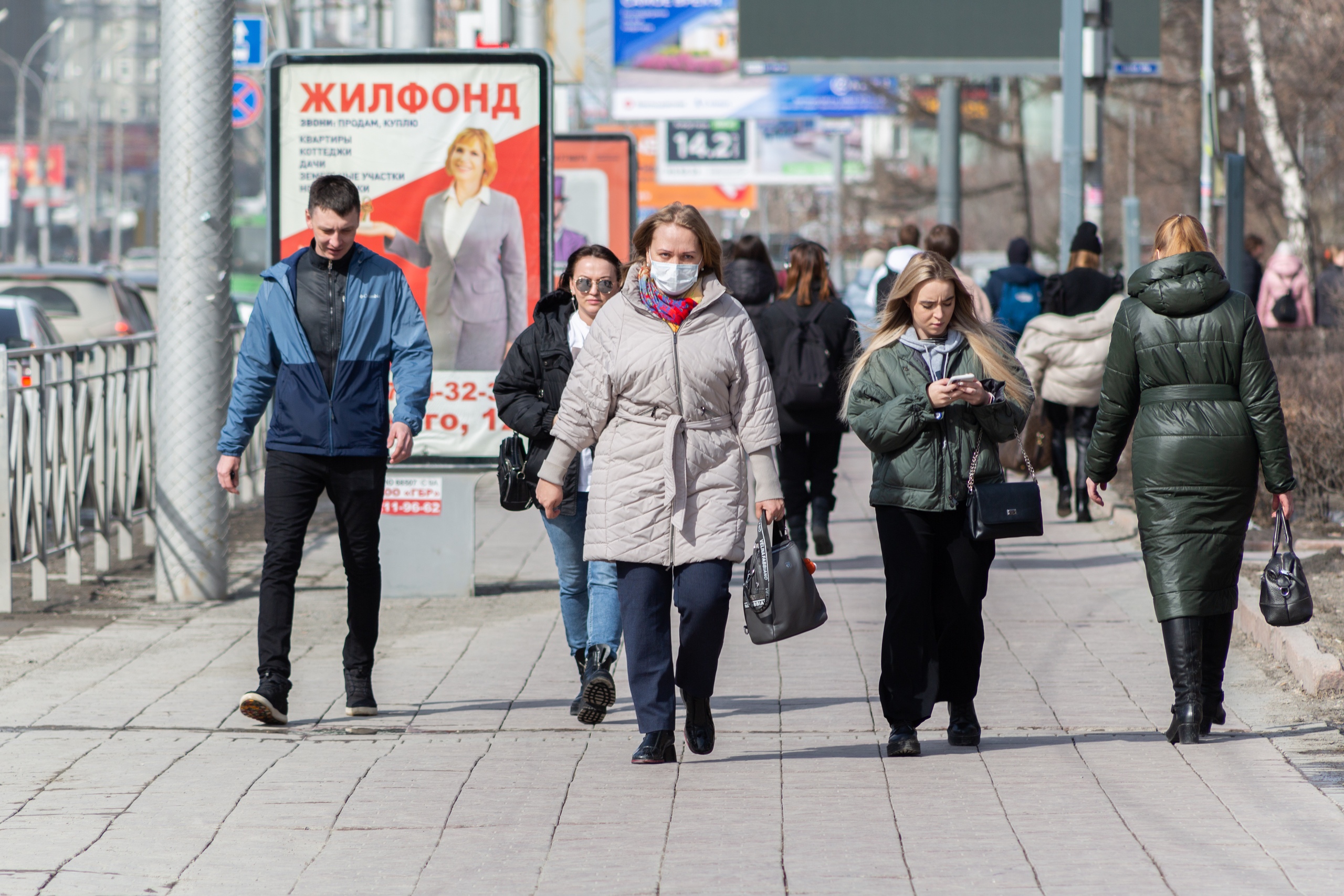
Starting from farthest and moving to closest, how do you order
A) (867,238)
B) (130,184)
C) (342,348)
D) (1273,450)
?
(130,184), (867,238), (342,348), (1273,450)

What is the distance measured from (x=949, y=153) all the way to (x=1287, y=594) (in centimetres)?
2155

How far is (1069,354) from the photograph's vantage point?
39.0 feet

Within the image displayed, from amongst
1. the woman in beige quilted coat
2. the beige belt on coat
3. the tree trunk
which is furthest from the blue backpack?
the tree trunk

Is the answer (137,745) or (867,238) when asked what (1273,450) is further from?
(867,238)

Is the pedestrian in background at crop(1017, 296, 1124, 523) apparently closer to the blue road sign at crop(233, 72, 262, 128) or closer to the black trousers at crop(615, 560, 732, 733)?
the black trousers at crop(615, 560, 732, 733)

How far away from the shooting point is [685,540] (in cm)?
585

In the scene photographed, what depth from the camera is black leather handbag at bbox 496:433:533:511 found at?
6.83 metres

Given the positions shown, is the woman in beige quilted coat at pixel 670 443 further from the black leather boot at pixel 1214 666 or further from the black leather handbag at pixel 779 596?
the black leather boot at pixel 1214 666

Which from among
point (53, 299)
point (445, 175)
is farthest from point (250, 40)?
point (445, 175)

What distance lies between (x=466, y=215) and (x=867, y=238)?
40.5 meters

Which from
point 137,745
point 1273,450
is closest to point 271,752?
point 137,745

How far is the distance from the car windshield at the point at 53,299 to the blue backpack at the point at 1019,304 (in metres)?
7.60

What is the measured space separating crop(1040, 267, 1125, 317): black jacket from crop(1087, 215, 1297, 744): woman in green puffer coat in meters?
6.00

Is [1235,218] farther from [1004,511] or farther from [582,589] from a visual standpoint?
[1004,511]
